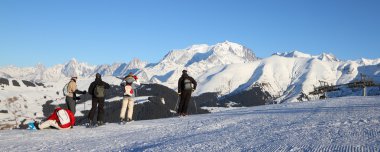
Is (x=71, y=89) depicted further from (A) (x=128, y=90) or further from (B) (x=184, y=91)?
(B) (x=184, y=91)

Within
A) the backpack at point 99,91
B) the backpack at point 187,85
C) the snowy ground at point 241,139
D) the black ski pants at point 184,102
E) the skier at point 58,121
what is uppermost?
the backpack at point 187,85

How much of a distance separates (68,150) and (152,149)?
2.37 metres

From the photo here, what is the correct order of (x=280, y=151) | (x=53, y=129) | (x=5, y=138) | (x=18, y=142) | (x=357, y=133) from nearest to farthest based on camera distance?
(x=280, y=151), (x=357, y=133), (x=18, y=142), (x=5, y=138), (x=53, y=129)

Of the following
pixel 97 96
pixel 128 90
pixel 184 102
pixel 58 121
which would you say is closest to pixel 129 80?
pixel 128 90

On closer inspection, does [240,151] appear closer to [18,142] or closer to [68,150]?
[68,150]

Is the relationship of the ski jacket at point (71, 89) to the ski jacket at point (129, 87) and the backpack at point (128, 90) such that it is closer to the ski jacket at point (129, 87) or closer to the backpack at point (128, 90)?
the ski jacket at point (129, 87)

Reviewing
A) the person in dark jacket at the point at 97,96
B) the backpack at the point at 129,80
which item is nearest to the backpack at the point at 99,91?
the person in dark jacket at the point at 97,96

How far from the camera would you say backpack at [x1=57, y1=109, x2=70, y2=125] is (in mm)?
16734

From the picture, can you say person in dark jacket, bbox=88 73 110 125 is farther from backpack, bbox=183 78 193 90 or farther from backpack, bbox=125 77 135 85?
backpack, bbox=183 78 193 90

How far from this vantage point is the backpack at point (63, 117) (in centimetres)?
1673

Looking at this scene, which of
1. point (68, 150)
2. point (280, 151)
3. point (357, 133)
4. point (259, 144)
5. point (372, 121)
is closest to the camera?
point (280, 151)

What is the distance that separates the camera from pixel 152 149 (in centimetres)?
941

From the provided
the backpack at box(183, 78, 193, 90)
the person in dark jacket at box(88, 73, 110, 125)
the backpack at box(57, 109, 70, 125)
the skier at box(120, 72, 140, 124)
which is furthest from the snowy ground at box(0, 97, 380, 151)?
the backpack at box(183, 78, 193, 90)

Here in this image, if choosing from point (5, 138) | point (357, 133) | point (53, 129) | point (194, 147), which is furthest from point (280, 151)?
point (53, 129)
